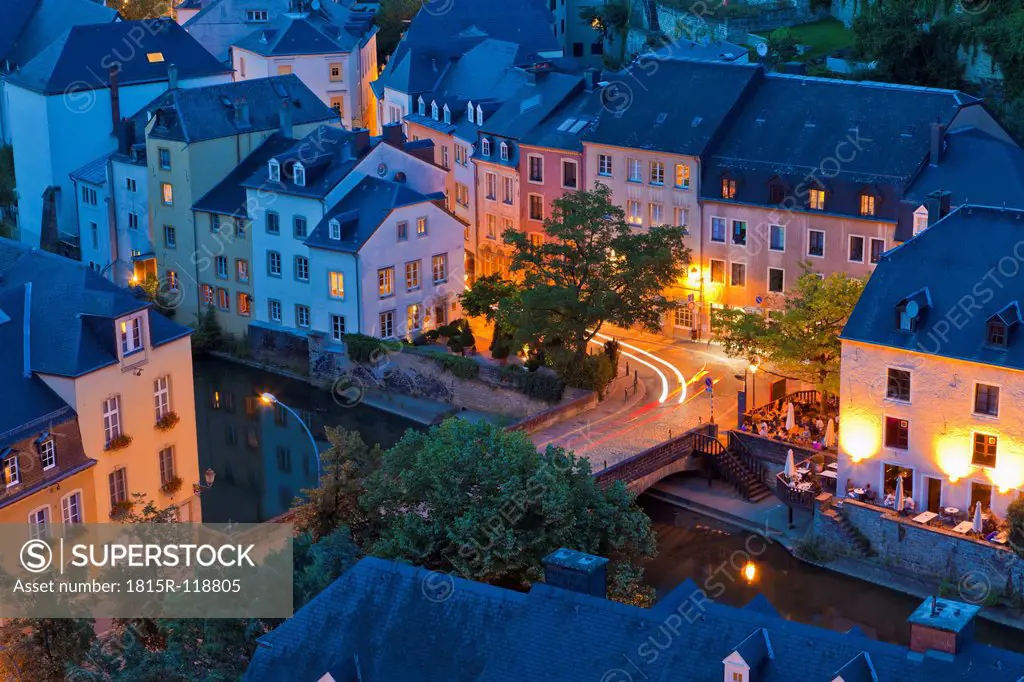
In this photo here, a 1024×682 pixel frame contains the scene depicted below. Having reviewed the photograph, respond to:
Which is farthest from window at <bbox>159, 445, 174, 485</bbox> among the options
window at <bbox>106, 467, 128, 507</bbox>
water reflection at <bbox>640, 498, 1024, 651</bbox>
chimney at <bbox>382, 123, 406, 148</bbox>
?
chimney at <bbox>382, 123, 406, 148</bbox>

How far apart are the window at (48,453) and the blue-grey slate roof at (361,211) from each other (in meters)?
29.2

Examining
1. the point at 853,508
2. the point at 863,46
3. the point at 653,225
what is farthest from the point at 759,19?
the point at 853,508

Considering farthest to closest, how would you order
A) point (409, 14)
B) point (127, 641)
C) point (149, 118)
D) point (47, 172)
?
point (409, 14)
point (47, 172)
point (149, 118)
point (127, 641)

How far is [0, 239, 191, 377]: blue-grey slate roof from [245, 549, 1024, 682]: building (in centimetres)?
1859

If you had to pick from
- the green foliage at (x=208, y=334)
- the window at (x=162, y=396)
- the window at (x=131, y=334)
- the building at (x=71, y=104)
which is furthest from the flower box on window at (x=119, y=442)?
the building at (x=71, y=104)

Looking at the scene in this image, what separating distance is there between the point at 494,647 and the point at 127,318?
906 inches

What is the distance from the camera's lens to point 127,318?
5628cm

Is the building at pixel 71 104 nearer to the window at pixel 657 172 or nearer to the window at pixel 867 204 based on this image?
the window at pixel 657 172

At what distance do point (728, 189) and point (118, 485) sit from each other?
3351 centimetres

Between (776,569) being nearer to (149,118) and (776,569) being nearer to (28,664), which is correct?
(28,664)

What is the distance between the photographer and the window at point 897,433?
62.1m

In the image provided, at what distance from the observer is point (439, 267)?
85500mm

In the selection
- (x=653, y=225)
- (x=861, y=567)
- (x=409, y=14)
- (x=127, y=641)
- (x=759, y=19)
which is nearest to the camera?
(x=127, y=641)

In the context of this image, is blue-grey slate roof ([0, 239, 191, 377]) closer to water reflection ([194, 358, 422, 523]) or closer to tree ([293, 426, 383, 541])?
tree ([293, 426, 383, 541])
